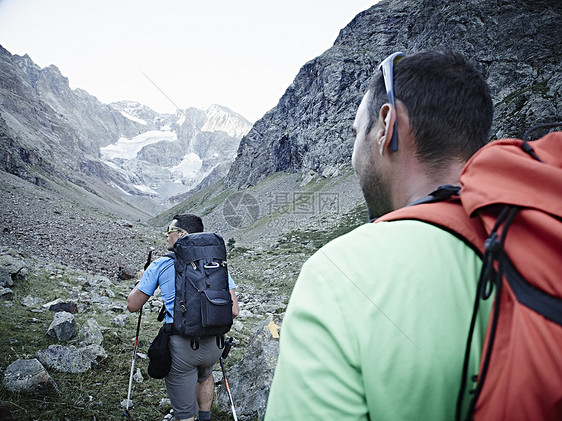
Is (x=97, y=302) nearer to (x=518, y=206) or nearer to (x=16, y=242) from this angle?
(x=518, y=206)

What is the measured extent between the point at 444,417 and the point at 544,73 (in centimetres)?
4911

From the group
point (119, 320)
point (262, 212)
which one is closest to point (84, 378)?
point (119, 320)

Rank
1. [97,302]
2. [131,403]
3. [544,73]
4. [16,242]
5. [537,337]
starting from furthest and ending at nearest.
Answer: [544,73], [16,242], [97,302], [131,403], [537,337]

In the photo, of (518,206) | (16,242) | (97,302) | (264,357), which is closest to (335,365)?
(518,206)

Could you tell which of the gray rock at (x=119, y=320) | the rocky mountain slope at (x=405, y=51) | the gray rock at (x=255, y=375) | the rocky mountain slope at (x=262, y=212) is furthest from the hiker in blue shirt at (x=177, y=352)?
the rocky mountain slope at (x=405, y=51)

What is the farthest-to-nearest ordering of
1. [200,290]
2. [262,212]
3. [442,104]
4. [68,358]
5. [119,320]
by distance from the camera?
[262,212], [119,320], [68,358], [200,290], [442,104]

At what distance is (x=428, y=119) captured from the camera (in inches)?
50.3

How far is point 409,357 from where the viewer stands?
0.81m

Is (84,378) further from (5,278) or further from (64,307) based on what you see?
(5,278)

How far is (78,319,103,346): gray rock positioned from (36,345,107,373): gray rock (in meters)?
0.50

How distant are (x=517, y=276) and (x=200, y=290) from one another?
3.51 m

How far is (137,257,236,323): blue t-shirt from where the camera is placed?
154 inches

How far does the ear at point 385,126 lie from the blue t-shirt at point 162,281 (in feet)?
11.1

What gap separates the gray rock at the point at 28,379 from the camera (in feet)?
14.0
